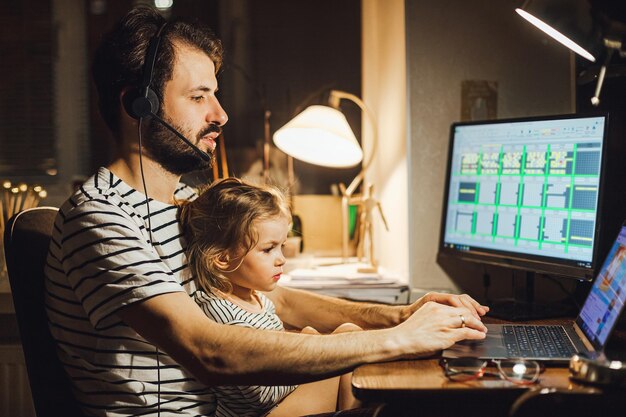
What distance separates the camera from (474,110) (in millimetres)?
2172

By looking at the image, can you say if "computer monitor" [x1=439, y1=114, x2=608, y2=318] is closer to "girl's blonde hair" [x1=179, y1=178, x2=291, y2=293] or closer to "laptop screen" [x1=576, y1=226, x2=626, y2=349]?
"laptop screen" [x1=576, y1=226, x2=626, y2=349]

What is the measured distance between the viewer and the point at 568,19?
5.42 feet

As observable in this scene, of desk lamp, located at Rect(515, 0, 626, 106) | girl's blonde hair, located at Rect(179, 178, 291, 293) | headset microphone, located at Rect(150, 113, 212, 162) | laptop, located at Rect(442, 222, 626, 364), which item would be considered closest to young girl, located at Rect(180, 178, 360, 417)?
girl's blonde hair, located at Rect(179, 178, 291, 293)

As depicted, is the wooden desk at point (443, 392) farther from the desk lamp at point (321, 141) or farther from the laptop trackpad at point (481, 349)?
the desk lamp at point (321, 141)

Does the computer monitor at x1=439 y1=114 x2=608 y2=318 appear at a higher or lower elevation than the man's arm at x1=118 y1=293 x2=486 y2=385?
higher

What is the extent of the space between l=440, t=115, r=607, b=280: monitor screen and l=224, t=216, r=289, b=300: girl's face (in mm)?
605

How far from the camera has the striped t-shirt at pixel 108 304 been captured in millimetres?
1272

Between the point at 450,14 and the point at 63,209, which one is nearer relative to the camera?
the point at 63,209

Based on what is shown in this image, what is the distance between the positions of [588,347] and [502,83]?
1029mm

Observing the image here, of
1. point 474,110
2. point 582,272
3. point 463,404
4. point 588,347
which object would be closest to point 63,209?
point 463,404

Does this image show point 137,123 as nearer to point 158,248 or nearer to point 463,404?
point 158,248

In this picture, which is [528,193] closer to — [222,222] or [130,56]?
[222,222]

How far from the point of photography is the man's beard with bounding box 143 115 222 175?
59.0 inches

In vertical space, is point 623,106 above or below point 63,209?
above
